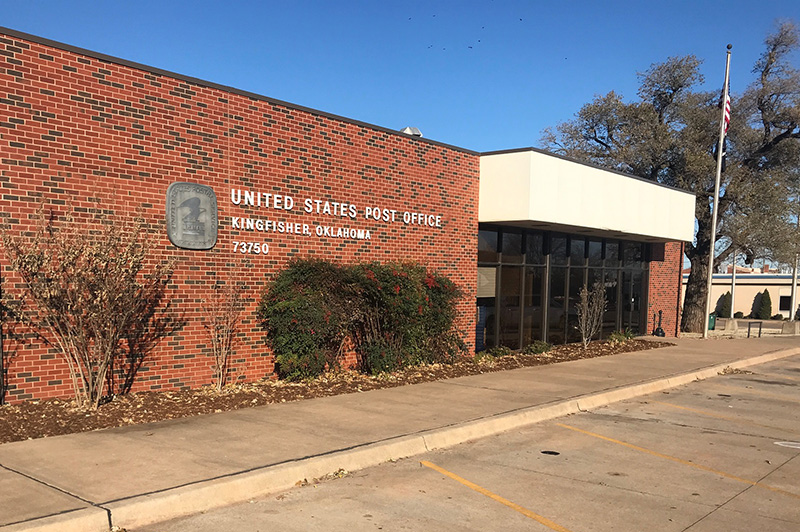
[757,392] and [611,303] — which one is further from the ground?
[611,303]

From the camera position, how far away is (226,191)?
34.2 ft

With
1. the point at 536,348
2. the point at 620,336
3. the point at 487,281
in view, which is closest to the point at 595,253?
the point at 620,336

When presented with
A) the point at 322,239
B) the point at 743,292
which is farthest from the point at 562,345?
the point at 743,292

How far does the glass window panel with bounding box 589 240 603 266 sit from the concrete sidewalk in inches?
324

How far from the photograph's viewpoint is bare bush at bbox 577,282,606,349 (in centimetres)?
1844

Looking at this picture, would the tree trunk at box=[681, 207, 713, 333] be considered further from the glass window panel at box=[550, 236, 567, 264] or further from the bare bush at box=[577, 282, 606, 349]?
the glass window panel at box=[550, 236, 567, 264]

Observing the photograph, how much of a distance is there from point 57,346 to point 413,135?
808 centimetres

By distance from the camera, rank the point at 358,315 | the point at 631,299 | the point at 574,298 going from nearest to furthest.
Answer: the point at 358,315
the point at 574,298
the point at 631,299

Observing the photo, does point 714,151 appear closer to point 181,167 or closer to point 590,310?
point 590,310

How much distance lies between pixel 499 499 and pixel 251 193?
660 cm

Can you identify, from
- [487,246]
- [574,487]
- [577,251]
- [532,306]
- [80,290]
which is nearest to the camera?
[574,487]

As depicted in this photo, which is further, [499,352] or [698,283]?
[698,283]

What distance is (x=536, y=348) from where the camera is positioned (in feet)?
54.2

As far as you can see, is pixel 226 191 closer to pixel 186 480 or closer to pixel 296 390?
pixel 296 390
